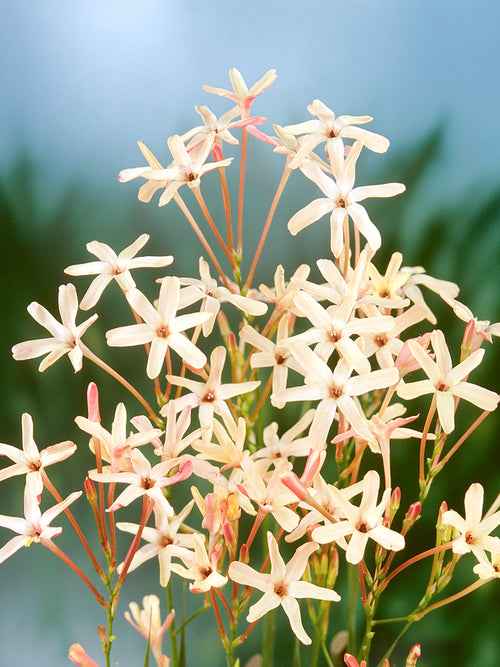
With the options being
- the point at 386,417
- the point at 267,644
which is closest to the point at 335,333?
the point at 386,417

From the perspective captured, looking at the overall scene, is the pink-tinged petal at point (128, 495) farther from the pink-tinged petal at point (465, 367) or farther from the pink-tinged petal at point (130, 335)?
the pink-tinged petal at point (465, 367)

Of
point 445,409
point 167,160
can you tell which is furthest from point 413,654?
point 167,160

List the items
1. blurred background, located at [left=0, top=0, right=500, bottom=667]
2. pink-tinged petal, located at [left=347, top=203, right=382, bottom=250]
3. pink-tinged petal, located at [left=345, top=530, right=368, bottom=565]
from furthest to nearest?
blurred background, located at [left=0, top=0, right=500, bottom=667]
pink-tinged petal, located at [left=347, top=203, right=382, bottom=250]
pink-tinged petal, located at [left=345, top=530, right=368, bottom=565]

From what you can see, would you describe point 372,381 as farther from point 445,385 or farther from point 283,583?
point 283,583

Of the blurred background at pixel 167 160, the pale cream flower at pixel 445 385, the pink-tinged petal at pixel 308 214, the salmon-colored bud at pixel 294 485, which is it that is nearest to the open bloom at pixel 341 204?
the pink-tinged petal at pixel 308 214

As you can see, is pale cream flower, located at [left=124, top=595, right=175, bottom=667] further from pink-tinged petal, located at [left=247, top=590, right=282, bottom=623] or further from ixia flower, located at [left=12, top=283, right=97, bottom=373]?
ixia flower, located at [left=12, top=283, right=97, bottom=373]

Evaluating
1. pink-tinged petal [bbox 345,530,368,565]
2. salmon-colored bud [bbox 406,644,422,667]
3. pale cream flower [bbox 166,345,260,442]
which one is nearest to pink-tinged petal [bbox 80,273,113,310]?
pale cream flower [bbox 166,345,260,442]
